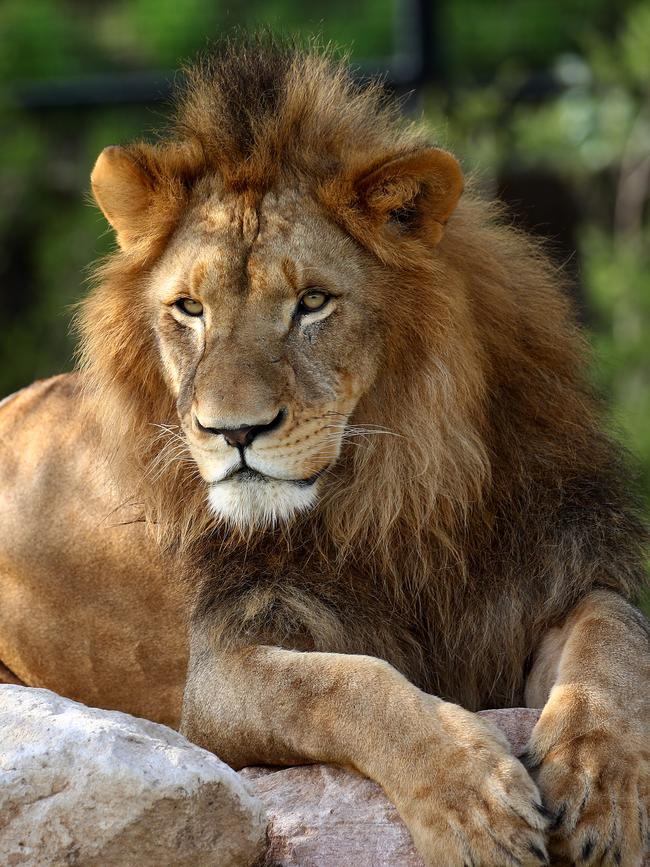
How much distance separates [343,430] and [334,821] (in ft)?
2.77

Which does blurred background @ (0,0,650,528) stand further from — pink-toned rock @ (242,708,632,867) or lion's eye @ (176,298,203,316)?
pink-toned rock @ (242,708,632,867)

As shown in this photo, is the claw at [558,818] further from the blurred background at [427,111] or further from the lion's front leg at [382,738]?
the blurred background at [427,111]

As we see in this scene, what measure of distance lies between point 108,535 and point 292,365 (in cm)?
115

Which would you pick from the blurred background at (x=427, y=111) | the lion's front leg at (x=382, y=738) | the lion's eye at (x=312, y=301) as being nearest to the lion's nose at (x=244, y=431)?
the lion's eye at (x=312, y=301)

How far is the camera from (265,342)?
310 centimetres

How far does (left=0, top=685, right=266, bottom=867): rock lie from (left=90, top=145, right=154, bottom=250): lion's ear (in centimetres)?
130

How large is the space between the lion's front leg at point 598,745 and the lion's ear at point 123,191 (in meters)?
1.38

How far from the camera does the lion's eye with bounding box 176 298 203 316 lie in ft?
10.7

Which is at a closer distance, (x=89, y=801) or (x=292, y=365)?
(x=89, y=801)

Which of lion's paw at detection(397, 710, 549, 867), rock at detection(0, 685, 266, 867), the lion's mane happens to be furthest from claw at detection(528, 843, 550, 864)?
the lion's mane

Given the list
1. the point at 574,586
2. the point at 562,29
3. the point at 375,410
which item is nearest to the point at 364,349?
the point at 375,410

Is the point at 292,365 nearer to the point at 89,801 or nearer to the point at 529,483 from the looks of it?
the point at 529,483

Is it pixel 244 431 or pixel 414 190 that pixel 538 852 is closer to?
pixel 244 431

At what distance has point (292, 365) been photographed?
311cm
